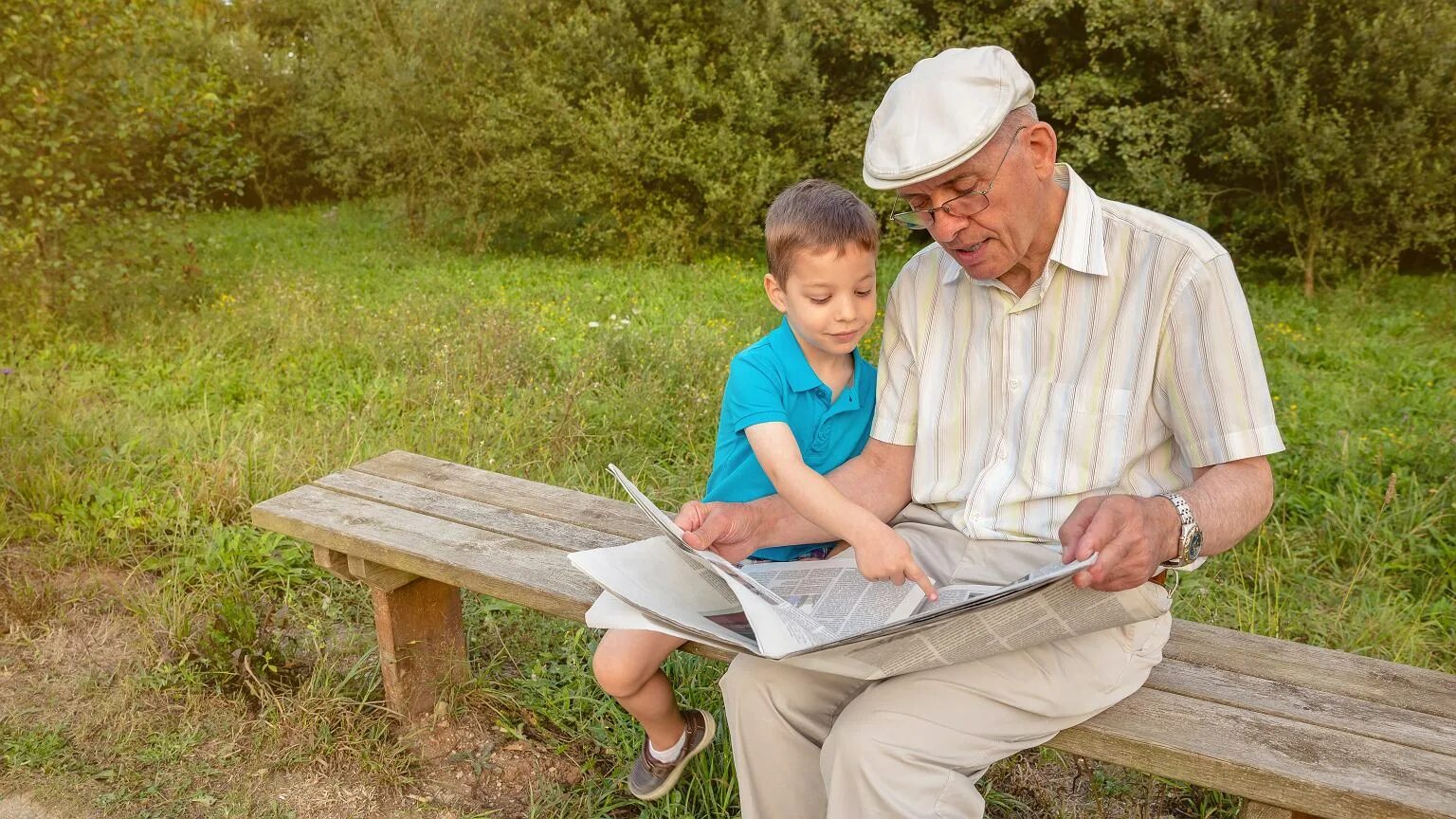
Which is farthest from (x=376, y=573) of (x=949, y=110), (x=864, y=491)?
(x=949, y=110)

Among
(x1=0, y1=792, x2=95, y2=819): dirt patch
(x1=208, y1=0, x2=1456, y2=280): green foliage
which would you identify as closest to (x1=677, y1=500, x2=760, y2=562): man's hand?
(x1=0, y1=792, x2=95, y2=819): dirt patch

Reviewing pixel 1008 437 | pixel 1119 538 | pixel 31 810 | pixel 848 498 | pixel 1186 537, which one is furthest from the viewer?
pixel 31 810

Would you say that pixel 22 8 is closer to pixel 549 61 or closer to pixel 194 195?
pixel 194 195

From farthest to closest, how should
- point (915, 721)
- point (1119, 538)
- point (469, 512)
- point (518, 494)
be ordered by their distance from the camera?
point (518, 494)
point (469, 512)
point (915, 721)
point (1119, 538)

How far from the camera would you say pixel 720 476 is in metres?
2.35

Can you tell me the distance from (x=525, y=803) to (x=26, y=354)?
4.81m

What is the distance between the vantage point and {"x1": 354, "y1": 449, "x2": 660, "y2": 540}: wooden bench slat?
8.78 ft

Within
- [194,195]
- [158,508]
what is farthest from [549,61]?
[158,508]

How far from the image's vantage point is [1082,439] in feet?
6.31

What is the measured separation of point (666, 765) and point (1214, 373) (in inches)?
56.2

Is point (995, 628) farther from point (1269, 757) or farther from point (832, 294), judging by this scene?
point (832, 294)

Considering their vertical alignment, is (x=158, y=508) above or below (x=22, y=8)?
below

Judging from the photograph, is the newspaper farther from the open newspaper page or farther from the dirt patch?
the dirt patch

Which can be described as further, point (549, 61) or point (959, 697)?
point (549, 61)
